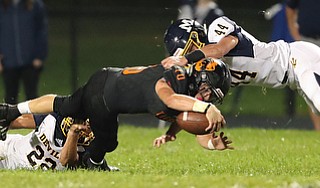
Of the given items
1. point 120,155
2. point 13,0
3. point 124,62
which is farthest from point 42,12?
point 120,155

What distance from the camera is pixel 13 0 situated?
57.6 feet

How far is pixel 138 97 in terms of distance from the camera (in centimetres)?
993

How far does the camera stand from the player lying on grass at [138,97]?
9570 mm

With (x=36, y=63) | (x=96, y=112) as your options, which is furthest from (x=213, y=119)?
(x=36, y=63)

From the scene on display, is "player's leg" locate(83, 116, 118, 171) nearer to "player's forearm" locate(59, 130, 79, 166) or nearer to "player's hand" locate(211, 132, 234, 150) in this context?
"player's forearm" locate(59, 130, 79, 166)

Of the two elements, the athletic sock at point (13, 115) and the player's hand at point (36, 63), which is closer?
the athletic sock at point (13, 115)

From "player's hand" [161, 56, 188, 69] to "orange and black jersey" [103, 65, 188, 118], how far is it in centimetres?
8

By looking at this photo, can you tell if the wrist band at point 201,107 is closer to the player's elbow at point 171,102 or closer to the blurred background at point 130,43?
the player's elbow at point 171,102

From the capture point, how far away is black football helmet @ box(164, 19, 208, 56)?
36.5ft

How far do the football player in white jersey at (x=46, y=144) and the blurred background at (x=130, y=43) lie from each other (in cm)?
723

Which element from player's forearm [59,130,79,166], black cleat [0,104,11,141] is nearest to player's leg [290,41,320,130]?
player's forearm [59,130,79,166]

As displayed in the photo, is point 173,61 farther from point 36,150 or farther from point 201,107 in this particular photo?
point 36,150

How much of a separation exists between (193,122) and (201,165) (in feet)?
8.26

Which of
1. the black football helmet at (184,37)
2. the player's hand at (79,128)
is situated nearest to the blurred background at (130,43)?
the black football helmet at (184,37)
